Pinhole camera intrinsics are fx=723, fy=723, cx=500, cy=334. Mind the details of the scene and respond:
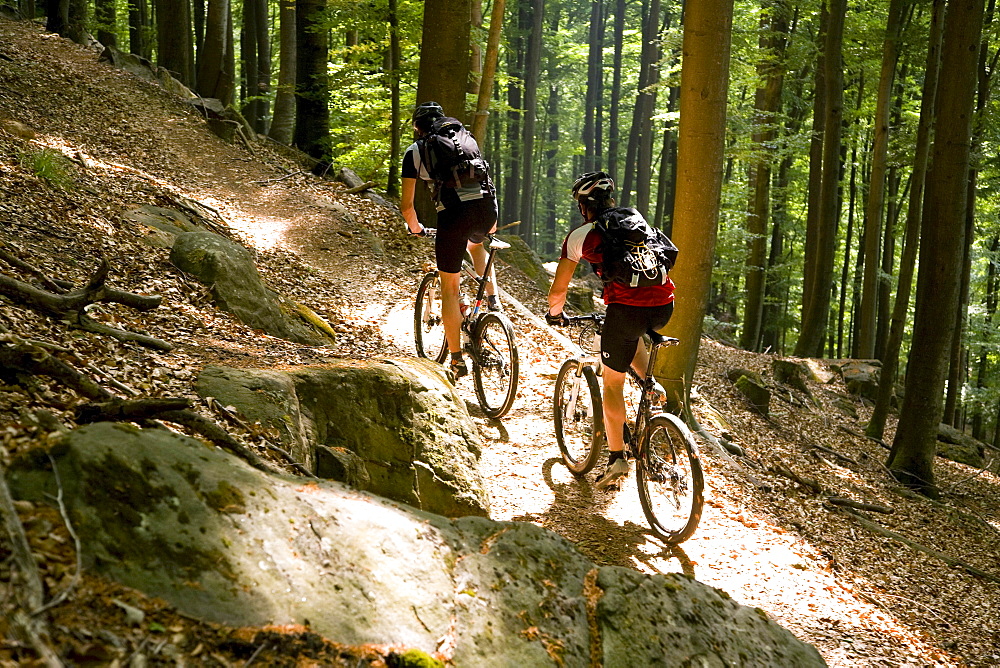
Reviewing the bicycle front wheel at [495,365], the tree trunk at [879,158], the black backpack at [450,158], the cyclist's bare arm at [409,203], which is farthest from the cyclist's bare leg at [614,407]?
the tree trunk at [879,158]

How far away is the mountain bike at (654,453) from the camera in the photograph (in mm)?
4926

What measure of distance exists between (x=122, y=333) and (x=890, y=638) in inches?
215

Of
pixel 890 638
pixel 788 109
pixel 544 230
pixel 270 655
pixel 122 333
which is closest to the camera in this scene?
pixel 270 655

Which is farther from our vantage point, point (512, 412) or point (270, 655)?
point (512, 412)

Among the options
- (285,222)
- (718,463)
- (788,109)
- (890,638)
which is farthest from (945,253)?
(788,109)

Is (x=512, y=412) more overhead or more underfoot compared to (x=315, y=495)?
more underfoot

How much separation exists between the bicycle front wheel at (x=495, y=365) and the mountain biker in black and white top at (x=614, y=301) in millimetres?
1147

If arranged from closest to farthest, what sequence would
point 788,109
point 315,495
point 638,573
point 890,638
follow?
point 315,495
point 638,573
point 890,638
point 788,109

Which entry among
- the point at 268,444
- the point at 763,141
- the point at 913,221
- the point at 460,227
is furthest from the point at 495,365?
the point at 763,141

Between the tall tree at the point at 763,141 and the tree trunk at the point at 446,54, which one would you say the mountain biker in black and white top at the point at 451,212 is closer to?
the tree trunk at the point at 446,54

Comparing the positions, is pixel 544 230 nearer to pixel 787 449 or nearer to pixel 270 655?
pixel 787 449

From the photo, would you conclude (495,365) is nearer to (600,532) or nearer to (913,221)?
(600,532)

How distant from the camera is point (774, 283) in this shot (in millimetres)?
24672

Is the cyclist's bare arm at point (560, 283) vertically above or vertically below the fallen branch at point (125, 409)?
above
